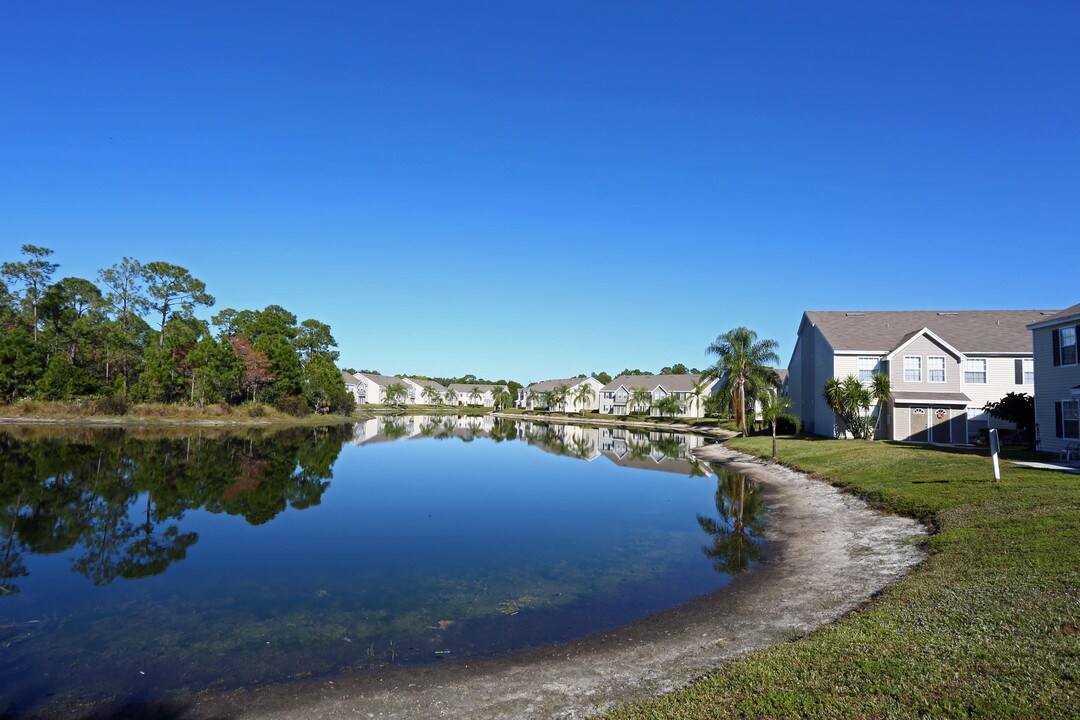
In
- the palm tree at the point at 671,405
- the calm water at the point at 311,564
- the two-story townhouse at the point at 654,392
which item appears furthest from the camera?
the two-story townhouse at the point at 654,392

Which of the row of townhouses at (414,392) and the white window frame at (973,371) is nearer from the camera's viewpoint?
the white window frame at (973,371)

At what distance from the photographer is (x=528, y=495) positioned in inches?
1096

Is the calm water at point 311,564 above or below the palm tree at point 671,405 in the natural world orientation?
below

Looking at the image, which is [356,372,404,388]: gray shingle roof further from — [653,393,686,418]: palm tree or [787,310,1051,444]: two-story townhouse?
[787,310,1051,444]: two-story townhouse

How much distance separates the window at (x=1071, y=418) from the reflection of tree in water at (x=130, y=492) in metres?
31.3

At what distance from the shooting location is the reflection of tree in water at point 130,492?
16234 mm

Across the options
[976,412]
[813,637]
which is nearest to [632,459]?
[976,412]

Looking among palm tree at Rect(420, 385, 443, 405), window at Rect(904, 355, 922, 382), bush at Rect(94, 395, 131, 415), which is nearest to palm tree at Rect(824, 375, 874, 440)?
window at Rect(904, 355, 922, 382)

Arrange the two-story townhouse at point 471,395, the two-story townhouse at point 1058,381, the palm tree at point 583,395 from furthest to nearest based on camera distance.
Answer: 1. the two-story townhouse at point 471,395
2. the palm tree at point 583,395
3. the two-story townhouse at point 1058,381

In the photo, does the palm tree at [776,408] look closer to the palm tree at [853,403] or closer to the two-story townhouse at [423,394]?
the palm tree at [853,403]

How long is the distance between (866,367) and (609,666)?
39492mm

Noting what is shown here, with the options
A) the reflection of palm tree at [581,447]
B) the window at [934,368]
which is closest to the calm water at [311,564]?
the reflection of palm tree at [581,447]

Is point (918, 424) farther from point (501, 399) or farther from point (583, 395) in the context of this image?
point (501, 399)

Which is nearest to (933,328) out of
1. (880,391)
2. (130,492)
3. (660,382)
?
(880,391)
